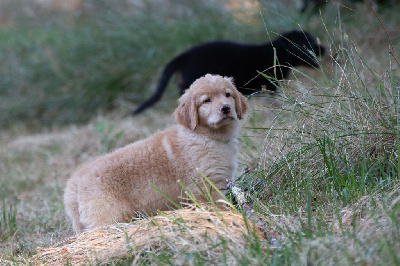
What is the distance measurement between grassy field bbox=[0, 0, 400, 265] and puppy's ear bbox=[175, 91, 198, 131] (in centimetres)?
36

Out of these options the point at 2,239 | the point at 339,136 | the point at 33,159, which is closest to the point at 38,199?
the point at 2,239

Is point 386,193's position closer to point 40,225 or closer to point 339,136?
point 339,136

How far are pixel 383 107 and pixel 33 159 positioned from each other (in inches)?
183

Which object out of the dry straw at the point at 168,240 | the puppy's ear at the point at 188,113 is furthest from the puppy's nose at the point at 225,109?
the dry straw at the point at 168,240

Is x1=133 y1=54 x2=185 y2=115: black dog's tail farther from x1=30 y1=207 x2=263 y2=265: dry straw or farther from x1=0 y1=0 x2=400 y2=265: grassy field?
x1=30 y1=207 x2=263 y2=265: dry straw

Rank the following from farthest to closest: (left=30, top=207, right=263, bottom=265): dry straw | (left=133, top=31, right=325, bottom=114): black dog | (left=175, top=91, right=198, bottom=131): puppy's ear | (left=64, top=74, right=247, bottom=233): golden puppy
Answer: (left=133, top=31, right=325, bottom=114): black dog
(left=175, top=91, right=198, bottom=131): puppy's ear
(left=64, top=74, right=247, bottom=233): golden puppy
(left=30, top=207, right=263, bottom=265): dry straw

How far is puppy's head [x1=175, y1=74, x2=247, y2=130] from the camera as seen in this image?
3611mm

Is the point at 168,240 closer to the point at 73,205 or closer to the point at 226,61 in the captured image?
the point at 73,205

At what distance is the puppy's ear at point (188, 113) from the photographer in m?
3.69

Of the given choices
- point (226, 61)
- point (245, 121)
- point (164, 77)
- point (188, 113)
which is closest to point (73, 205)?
point (188, 113)

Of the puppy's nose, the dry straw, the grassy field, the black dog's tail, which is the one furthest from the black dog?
the dry straw

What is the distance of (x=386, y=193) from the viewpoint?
287cm

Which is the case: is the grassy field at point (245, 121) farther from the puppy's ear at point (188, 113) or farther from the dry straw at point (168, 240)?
the puppy's ear at point (188, 113)

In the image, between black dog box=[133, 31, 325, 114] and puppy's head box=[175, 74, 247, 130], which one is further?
black dog box=[133, 31, 325, 114]
